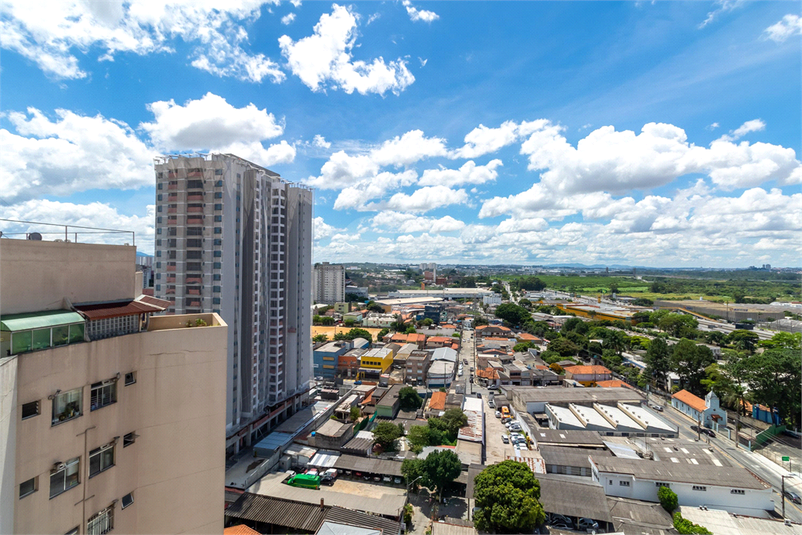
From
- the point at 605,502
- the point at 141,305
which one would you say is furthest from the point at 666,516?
the point at 141,305

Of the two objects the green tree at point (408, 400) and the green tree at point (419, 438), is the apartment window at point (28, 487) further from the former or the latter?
the green tree at point (408, 400)

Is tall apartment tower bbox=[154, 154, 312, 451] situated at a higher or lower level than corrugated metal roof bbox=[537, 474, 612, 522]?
higher

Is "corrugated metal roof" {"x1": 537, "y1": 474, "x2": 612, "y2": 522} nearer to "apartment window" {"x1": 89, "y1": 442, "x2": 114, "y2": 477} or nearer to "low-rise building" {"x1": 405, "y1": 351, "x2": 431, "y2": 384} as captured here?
"apartment window" {"x1": 89, "y1": 442, "x2": 114, "y2": 477}

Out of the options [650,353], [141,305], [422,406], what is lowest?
[422,406]

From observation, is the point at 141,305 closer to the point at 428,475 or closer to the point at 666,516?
the point at 428,475

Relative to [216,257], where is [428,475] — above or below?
below

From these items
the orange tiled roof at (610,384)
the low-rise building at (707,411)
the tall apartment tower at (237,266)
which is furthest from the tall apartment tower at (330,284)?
the low-rise building at (707,411)

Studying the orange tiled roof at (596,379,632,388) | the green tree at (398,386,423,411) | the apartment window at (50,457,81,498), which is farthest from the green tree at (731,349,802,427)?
the apartment window at (50,457,81,498)

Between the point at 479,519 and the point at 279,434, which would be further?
the point at 279,434
